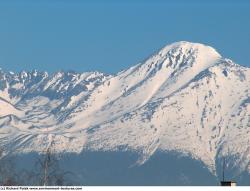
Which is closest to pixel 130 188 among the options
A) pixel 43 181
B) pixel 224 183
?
pixel 224 183

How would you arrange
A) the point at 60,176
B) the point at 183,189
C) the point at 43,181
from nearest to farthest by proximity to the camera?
the point at 183,189
the point at 43,181
the point at 60,176

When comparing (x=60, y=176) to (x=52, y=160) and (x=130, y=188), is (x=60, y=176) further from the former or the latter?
(x=130, y=188)

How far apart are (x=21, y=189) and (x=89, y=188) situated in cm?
557

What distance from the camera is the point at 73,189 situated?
91.8m

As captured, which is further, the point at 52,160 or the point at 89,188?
the point at 52,160

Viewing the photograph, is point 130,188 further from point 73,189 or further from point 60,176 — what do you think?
point 60,176

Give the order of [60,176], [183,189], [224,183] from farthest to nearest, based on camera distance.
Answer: [60,176] → [224,183] → [183,189]

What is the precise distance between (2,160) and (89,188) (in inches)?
1842

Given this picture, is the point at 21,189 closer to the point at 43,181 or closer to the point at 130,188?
the point at 130,188

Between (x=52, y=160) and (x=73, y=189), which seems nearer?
(x=73, y=189)

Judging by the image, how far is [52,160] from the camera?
13762cm

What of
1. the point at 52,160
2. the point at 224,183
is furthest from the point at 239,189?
the point at 52,160

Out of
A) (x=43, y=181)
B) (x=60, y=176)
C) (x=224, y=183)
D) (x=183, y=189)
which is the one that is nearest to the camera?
(x=183, y=189)

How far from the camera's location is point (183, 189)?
89.6m
